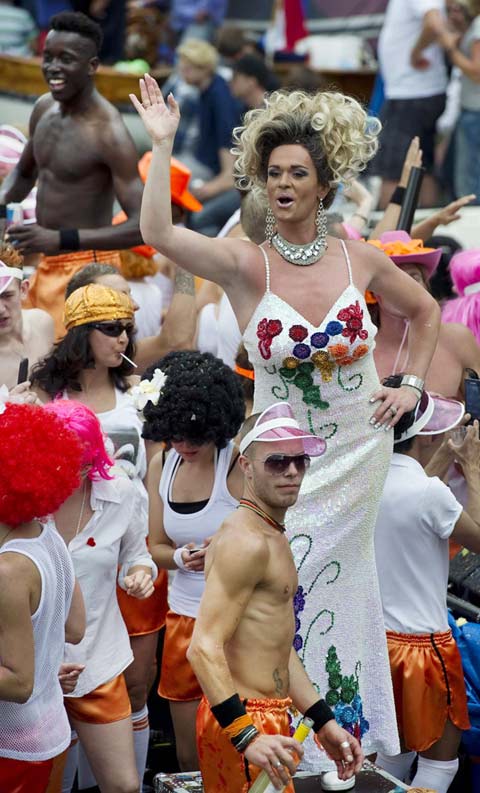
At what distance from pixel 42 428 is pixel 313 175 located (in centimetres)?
115

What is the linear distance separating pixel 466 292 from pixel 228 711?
343 centimetres

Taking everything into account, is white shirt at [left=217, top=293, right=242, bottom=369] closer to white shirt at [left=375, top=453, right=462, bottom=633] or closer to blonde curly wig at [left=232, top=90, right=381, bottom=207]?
white shirt at [left=375, top=453, right=462, bottom=633]

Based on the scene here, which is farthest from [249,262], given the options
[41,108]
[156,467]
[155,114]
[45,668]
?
[41,108]

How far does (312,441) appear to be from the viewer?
13.2 feet

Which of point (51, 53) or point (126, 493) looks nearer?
point (126, 493)

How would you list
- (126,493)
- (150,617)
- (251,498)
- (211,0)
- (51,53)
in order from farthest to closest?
(211,0)
(51,53)
(150,617)
(126,493)
(251,498)

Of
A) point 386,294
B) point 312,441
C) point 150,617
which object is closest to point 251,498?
point 312,441

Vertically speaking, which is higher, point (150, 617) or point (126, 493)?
point (126, 493)

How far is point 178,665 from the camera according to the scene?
508cm

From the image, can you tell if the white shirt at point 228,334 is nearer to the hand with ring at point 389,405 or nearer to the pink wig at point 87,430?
the pink wig at point 87,430

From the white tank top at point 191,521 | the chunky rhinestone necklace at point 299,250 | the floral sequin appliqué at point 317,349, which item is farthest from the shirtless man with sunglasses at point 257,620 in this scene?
the white tank top at point 191,521

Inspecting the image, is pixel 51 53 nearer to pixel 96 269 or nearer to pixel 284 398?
pixel 96 269

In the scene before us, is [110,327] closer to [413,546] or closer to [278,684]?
[413,546]

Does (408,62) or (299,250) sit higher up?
(299,250)
